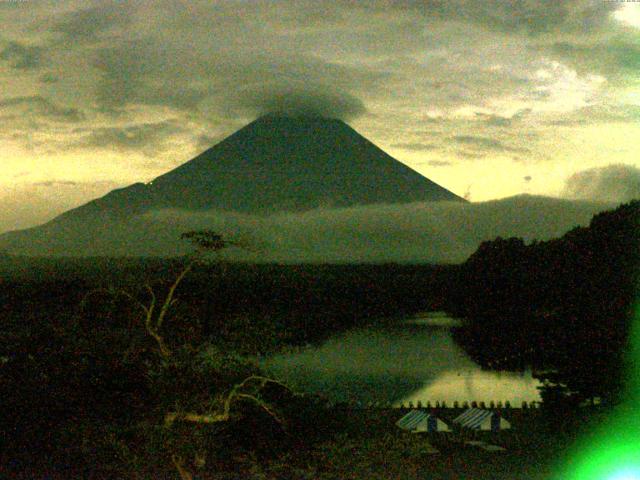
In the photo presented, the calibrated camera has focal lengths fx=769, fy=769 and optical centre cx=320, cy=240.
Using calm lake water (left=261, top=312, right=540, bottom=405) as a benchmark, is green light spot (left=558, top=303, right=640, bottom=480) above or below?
above

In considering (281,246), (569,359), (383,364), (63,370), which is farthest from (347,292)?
(63,370)

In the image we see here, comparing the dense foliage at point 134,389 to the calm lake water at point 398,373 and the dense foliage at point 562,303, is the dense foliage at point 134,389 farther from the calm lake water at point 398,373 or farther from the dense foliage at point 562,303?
the calm lake water at point 398,373

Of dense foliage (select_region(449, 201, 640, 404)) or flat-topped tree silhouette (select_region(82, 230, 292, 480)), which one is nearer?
flat-topped tree silhouette (select_region(82, 230, 292, 480))

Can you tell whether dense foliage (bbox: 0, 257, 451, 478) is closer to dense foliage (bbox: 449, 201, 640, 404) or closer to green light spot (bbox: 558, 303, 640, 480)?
green light spot (bbox: 558, 303, 640, 480)

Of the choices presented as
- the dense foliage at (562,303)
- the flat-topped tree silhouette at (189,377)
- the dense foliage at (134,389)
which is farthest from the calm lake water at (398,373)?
the flat-topped tree silhouette at (189,377)

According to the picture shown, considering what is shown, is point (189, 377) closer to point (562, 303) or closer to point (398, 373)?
point (562, 303)

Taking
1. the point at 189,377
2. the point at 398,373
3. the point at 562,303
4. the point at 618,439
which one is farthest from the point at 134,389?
the point at 398,373

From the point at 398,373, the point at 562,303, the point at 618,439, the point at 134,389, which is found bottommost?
the point at 398,373

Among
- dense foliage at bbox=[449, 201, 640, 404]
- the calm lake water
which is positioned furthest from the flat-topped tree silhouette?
the calm lake water

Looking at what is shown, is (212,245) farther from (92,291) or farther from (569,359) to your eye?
(569,359)
